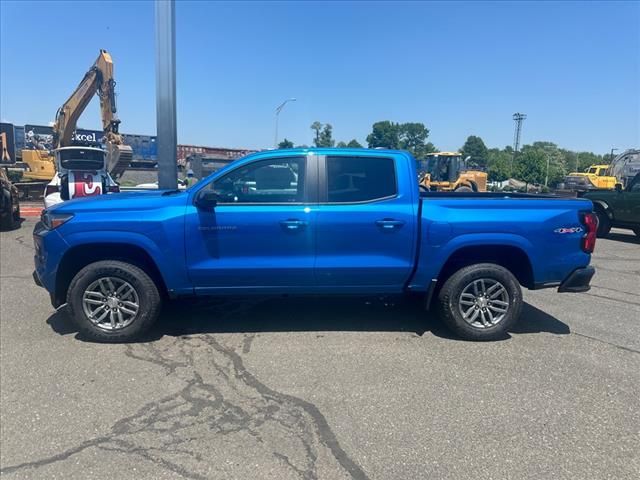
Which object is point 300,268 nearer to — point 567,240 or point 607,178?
point 567,240

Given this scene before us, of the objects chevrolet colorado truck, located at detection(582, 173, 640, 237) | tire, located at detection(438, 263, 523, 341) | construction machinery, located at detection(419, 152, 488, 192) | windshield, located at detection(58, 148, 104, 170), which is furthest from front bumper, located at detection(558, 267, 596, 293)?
construction machinery, located at detection(419, 152, 488, 192)

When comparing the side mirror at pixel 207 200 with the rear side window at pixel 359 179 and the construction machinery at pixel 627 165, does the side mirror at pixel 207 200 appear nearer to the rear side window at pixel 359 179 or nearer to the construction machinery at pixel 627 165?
the rear side window at pixel 359 179

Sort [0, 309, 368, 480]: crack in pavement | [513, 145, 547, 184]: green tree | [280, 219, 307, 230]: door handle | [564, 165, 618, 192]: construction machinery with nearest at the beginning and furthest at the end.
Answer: [0, 309, 368, 480]: crack in pavement < [280, 219, 307, 230]: door handle < [564, 165, 618, 192]: construction machinery < [513, 145, 547, 184]: green tree

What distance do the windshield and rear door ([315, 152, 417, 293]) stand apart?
1007cm

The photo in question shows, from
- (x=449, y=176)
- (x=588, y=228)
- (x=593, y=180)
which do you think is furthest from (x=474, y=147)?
(x=588, y=228)

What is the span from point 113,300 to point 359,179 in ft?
9.12

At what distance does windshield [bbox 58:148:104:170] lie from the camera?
480 inches

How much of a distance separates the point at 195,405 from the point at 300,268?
169 centimetres

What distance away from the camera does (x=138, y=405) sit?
336cm

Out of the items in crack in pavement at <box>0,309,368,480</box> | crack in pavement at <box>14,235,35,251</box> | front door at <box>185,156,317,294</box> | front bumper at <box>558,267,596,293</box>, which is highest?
front door at <box>185,156,317,294</box>

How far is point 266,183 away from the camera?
4574mm

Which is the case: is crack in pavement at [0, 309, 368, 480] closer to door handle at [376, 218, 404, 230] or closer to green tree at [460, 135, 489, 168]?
door handle at [376, 218, 404, 230]

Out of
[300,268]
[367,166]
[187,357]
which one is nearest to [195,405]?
[187,357]

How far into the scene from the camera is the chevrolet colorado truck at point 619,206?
11.8 m
